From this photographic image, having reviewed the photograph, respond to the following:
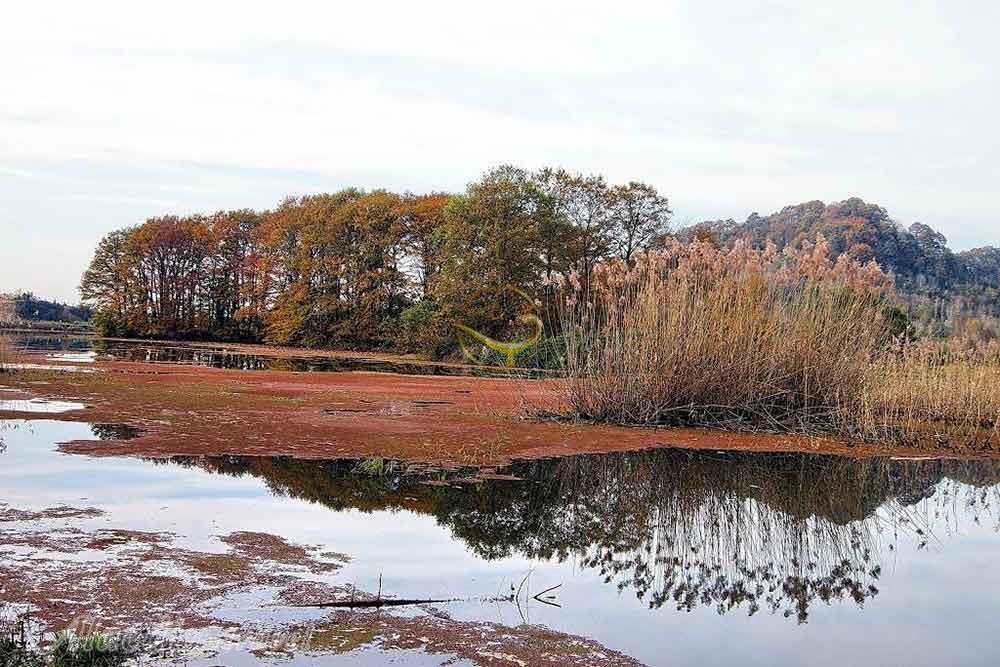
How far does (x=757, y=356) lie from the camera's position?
538 inches

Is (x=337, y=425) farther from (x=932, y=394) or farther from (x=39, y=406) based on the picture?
(x=932, y=394)

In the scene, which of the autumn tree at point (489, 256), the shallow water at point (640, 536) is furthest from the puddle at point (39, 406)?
the autumn tree at point (489, 256)

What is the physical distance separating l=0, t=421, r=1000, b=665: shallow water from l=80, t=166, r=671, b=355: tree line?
60.7 feet

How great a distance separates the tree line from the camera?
35.9m

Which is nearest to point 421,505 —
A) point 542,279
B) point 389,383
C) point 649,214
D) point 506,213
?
point 542,279

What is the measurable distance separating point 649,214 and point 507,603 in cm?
3546

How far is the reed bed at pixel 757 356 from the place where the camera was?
13633 mm

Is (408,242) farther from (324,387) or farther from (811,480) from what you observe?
(811,480)

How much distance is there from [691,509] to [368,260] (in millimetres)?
36789

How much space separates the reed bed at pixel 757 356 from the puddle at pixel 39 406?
7550 millimetres

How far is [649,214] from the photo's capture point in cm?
3953

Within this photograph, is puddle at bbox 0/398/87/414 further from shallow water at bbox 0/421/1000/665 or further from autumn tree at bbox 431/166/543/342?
autumn tree at bbox 431/166/543/342

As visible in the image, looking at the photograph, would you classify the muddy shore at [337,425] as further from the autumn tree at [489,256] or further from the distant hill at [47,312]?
the distant hill at [47,312]

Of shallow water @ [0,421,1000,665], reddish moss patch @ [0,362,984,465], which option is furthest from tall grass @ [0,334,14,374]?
shallow water @ [0,421,1000,665]
